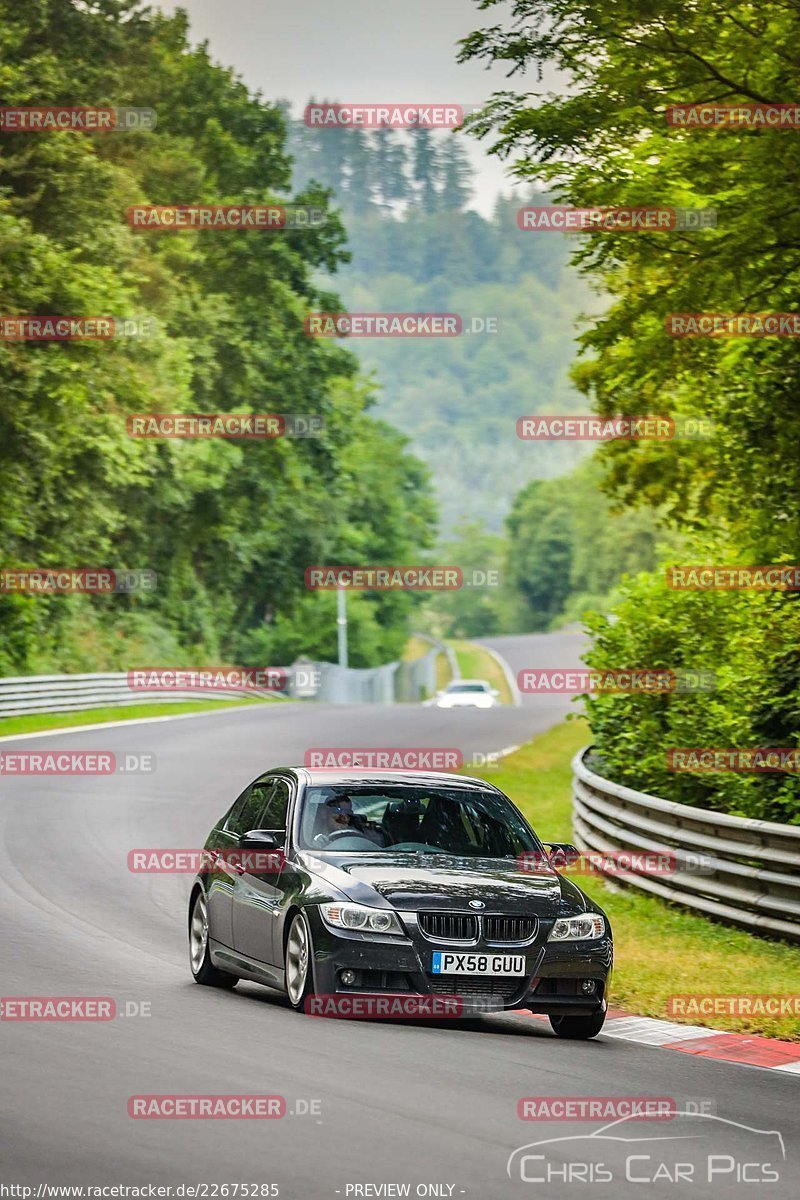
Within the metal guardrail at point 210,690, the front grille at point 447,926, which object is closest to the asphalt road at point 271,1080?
the front grille at point 447,926

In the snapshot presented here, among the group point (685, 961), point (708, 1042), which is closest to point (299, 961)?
point (708, 1042)

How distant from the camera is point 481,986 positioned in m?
10.1

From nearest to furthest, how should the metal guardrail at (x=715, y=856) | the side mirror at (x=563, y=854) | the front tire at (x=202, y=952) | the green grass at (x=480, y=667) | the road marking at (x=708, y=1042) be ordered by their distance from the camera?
the road marking at (x=708, y=1042) < the side mirror at (x=563, y=854) < the front tire at (x=202, y=952) < the metal guardrail at (x=715, y=856) < the green grass at (x=480, y=667)

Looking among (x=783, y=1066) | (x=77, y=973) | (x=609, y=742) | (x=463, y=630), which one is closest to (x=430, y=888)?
(x=783, y=1066)

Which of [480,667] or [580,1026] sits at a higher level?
[580,1026]

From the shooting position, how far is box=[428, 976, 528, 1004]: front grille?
32.9 ft

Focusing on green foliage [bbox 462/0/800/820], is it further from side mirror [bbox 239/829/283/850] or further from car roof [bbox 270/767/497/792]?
side mirror [bbox 239/829/283/850]

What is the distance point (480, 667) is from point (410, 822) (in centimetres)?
10919

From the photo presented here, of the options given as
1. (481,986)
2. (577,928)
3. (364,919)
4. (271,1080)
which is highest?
(364,919)

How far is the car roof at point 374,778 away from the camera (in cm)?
1151

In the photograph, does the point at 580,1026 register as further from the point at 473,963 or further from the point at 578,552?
the point at 578,552

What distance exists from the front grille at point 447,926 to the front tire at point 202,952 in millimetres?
2306

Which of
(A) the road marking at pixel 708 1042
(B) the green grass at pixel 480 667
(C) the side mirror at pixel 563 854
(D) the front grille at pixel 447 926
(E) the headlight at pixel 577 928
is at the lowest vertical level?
(B) the green grass at pixel 480 667

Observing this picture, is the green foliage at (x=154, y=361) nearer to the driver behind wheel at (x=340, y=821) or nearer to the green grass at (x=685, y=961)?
the green grass at (x=685, y=961)
